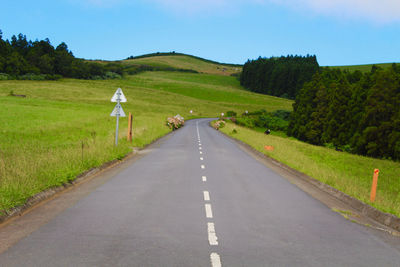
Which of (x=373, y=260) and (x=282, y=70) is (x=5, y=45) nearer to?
(x=282, y=70)

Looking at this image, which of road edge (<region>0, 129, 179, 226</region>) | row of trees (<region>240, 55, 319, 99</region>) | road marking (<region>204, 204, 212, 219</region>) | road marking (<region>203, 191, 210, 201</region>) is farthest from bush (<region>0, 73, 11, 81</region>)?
road marking (<region>204, 204, 212, 219</region>)

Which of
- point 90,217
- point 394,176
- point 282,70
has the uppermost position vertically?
point 282,70

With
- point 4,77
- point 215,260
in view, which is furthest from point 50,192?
point 4,77

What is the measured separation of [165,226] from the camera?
20.8 ft

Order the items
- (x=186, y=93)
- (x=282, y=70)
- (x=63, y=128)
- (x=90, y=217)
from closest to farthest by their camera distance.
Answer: (x=90, y=217)
(x=63, y=128)
(x=186, y=93)
(x=282, y=70)

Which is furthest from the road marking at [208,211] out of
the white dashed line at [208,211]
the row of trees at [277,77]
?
the row of trees at [277,77]

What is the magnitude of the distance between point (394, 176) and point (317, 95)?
4049 cm

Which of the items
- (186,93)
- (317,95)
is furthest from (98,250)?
(186,93)

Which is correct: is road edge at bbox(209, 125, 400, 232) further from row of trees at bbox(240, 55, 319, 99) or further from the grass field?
row of trees at bbox(240, 55, 319, 99)

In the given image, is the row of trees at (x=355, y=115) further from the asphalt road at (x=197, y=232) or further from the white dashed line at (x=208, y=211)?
the white dashed line at (x=208, y=211)

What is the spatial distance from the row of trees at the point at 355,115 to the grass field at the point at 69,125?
22.8m

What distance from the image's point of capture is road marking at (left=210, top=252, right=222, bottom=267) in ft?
15.3

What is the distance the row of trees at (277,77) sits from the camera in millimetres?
126306

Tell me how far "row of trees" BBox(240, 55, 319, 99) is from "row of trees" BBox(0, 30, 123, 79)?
53.0 meters
